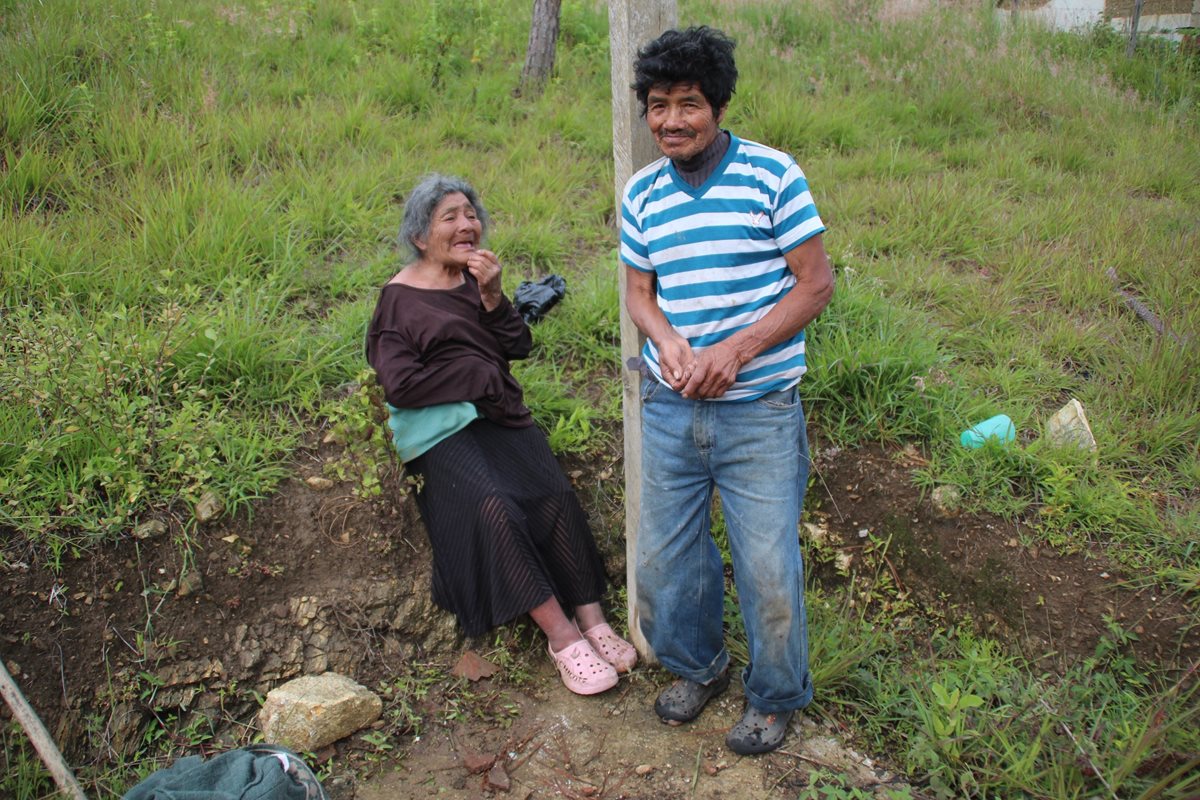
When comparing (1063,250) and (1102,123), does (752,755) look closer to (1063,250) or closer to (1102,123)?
(1063,250)

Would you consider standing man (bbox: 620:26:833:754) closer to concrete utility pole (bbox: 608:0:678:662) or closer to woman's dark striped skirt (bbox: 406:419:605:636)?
concrete utility pole (bbox: 608:0:678:662)

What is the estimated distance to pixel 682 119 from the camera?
8.10ft

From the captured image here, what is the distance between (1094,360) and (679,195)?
8.59 ft

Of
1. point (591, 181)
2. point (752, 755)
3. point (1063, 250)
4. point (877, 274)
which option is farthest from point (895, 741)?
point (591, 181)

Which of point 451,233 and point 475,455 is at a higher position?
point 451,233

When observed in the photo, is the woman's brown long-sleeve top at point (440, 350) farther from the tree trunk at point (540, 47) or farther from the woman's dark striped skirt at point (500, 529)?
the tree trunk at point (540, 47)

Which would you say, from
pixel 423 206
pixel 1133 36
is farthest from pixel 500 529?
pixel 1133 36

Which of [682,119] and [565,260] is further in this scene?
[565,260]

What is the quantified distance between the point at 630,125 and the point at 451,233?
2.96ft

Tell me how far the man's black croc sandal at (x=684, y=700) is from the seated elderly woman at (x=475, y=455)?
0.70 ft

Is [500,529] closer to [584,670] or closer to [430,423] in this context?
[430,423]

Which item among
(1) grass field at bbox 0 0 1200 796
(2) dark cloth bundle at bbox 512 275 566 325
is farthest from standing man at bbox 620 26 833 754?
(2) dark cloth bundle at bbox 512 275 566 325

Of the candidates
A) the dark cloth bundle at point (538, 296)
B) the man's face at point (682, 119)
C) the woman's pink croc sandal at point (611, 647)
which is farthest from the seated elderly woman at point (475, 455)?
the man's face at point (682, 119)

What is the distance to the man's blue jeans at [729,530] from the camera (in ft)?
8.57
